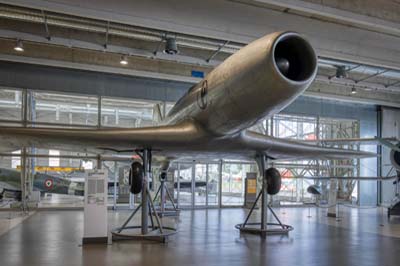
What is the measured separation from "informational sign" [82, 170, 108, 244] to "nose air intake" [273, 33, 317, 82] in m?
4.19

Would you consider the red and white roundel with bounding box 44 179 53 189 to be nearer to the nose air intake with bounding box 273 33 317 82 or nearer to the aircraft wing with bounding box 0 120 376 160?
the aircraft wing with bounding box 0 120 376 160

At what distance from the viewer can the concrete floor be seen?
562 centimetres

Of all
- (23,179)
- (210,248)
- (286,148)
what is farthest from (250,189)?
(210,248)

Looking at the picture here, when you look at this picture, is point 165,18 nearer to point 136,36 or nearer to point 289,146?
point 136,36

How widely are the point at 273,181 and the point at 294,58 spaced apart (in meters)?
4.35

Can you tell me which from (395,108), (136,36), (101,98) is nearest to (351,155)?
(136,36)

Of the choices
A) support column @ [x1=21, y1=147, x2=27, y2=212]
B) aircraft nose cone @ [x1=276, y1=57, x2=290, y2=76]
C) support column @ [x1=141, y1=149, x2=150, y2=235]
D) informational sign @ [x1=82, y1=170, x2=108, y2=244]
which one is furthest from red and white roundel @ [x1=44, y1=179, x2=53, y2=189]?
aircraft nose cone @ [x1=276, y1=57, x2=290, y2=76]

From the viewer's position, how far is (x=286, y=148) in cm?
788

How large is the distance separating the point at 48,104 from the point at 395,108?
17.3 metres

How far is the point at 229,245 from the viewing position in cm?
695

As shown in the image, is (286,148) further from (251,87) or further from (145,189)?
(251,87)

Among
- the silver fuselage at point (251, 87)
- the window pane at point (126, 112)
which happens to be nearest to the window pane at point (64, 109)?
the window pane at point (126, 112)

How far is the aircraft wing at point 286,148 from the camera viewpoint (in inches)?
278

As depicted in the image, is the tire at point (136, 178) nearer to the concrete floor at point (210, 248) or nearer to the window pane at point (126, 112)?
the concrete floor at point (210, 248)
